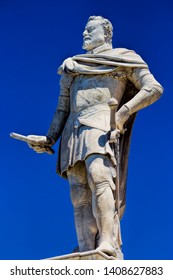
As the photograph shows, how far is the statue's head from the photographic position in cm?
1288

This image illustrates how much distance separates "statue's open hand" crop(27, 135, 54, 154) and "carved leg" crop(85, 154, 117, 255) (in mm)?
1086

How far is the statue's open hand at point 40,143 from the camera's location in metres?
12.6

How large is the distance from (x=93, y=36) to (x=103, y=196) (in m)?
2.76

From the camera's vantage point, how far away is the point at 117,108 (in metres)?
12.4

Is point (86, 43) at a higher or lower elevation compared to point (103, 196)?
higher

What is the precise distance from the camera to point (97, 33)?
42.2ft

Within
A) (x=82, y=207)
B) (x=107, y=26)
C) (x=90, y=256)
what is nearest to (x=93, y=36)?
(x=107, y=26)

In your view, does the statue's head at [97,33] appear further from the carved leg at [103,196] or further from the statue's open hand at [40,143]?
the carved leg at [103,196]

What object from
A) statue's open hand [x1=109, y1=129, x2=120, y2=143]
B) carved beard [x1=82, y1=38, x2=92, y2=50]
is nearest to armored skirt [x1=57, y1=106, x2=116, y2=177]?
statue's open hand [x1=109, y1=129, x2=120, y2=143]

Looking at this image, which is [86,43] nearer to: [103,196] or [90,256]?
[103,196]

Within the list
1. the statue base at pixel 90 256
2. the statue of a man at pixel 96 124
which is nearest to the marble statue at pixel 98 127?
the statue of a man at pixel 96 124

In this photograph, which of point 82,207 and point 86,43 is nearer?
point 82,207
